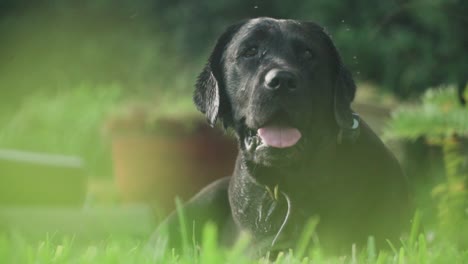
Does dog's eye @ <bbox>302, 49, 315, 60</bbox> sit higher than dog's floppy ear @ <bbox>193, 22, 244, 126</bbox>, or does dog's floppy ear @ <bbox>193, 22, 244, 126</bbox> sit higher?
dog's eye @ <bbox>302, 49, 315, 60</bbox>

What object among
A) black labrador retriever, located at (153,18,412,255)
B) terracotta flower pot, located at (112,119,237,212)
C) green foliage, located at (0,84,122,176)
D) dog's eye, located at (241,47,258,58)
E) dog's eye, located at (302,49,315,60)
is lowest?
green foliage, located at (0,84,122,176)

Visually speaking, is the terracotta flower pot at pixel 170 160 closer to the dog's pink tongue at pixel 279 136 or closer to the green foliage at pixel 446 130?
the green foliage at pixel 446 130

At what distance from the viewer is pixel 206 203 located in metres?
3.07

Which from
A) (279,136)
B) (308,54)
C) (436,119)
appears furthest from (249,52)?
(436,119)

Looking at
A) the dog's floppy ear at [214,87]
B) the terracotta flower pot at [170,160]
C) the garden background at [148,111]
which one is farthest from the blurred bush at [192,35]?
the terracotta flower pot at [170,160]

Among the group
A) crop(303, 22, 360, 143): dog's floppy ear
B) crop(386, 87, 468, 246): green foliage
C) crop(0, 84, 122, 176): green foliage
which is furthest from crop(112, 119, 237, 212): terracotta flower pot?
crop(303, 22, 360, 143): dog's floppy ear

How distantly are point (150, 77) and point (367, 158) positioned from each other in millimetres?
5549

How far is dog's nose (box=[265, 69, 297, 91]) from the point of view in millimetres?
2414

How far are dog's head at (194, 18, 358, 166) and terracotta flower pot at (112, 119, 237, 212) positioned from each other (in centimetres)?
222

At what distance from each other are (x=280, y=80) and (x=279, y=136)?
0.22 m

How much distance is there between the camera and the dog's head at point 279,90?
2469 millimetres

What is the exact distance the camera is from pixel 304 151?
2602 mm

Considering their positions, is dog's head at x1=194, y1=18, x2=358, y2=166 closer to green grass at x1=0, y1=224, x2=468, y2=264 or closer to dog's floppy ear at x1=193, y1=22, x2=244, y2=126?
dog's floppy ear at x1=193, y1=22, x2=244, y2=126

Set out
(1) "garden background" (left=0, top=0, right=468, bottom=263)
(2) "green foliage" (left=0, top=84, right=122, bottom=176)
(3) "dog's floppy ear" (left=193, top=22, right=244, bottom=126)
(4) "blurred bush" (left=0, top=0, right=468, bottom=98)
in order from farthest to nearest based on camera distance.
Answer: (2) "green foliage" (left=0, top=84, right=122, bottom=176) < (4) "blurred bush" (left=0, top=0, right=468, bottom=98) < (1) "garden background" (left=0, top=0, right=468, bottom=263) < (3) "dog's floppy ear" (left=193, top=22, right=244, bottom=126)
